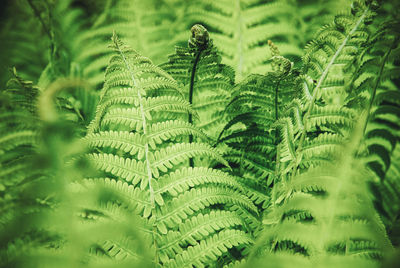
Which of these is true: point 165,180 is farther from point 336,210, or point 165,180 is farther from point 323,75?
point 323,75

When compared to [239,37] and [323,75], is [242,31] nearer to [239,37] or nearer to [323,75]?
[239,37]

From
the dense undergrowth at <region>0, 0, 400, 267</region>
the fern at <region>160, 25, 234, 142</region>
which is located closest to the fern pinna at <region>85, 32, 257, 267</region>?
the dense undergrowth at <region>0, 0, 400, 267</region>

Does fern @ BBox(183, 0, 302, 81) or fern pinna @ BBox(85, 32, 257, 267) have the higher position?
fern @ BBox(183, 0, 302, 81)

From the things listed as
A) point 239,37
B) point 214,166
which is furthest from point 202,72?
point 239,37

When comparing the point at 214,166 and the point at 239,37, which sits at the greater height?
the point at 239,37

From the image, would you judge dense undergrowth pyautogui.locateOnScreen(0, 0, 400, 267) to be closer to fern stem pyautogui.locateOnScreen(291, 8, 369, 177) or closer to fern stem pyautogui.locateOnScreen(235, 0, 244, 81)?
fern stem pyautogui.locateOnScreen(291, 8, 369, 177)

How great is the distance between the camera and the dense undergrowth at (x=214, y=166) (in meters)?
0.53

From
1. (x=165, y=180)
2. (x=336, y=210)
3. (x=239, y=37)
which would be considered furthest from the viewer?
(x=239, y=37)

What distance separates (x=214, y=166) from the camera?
1093mm

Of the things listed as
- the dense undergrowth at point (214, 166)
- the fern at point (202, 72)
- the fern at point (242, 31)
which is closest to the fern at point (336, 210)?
the dense undergrowth at point (214, 166)

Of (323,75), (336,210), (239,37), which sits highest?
(239,37)

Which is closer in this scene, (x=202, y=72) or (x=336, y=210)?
(x=336, y=210)

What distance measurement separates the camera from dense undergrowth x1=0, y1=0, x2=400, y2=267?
0.53 metres

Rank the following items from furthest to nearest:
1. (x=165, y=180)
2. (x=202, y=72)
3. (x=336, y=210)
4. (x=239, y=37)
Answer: (x=239, y=37) → (x=202, y=72) → (x=165, y=180) → (x=336, y=210)
